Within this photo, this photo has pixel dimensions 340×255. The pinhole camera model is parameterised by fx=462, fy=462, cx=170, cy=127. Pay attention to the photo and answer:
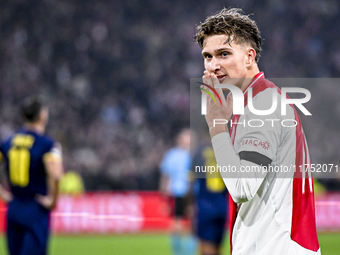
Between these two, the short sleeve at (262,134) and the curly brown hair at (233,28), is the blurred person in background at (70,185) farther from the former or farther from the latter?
the short sleeve at (262,134)

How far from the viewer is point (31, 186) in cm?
425

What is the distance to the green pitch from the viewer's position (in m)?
8.46

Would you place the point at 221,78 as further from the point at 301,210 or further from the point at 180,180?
the point at 180,180

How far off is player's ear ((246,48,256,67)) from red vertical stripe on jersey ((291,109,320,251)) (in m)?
0.32

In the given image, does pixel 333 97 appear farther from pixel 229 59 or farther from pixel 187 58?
pixel 229 59

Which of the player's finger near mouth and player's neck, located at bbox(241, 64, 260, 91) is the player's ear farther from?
the player's finger near mouth

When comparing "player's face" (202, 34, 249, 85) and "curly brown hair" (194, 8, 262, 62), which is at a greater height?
"curly brown hair" (194, 8, 262, 62)

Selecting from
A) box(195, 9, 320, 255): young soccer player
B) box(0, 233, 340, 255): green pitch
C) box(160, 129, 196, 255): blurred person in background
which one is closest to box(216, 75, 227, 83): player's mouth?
box(195, 9, 320, 255): young soccer player

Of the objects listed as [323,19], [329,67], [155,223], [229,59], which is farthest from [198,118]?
[229,59]

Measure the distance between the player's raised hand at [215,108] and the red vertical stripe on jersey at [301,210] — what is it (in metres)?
0.30

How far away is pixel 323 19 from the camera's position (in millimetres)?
18188

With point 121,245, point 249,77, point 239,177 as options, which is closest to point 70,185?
point 121,245

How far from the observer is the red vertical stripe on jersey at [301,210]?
1.88 metres

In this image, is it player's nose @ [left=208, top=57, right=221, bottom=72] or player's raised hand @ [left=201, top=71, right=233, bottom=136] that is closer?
player's raised hand @ [left=201, top=71, right=233, bottom=136]
